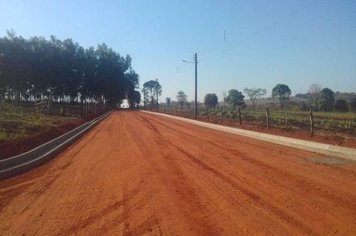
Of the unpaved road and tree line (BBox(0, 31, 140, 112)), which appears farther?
tree line (BBox(0, 31, 140, 112))

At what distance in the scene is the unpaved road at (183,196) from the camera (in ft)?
22.4

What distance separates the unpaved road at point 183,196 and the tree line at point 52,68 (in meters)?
42.3

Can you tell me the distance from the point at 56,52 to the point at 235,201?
6560 cm

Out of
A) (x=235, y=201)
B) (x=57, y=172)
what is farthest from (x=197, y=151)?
(x=235, y=201)

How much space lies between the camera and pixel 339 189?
31.1ft

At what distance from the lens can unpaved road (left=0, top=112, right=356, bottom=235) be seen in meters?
6.84

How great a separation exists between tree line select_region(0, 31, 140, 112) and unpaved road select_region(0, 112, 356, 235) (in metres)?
42.3

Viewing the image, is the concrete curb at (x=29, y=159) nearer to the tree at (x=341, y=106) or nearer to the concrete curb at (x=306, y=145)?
the concrete curb at (x=306, y=145)

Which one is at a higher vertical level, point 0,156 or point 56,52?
point 56,52

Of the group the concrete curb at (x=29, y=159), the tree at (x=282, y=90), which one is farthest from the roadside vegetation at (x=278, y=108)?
the concrete curb at (x=29, y=159)

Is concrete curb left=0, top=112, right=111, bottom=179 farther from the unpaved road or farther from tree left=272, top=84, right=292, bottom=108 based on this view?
tree left=272, top=84, right=292, bottom=108

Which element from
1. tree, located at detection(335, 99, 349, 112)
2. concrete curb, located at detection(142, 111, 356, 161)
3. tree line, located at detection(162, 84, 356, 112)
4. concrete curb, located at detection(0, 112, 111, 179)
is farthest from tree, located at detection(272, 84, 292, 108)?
concrete curb, located at detection(0, 112, 111, 179)

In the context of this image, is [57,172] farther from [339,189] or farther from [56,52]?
[56,52]

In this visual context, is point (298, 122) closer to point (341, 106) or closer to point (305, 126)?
point (305, 126)
